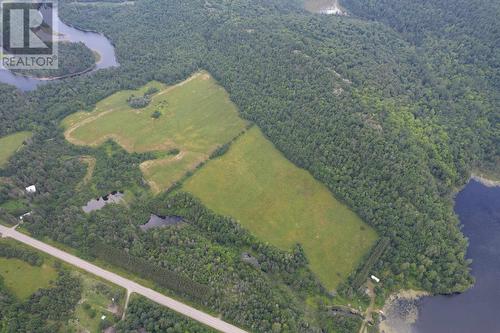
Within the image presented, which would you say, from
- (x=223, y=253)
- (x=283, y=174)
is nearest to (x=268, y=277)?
(x=223, y=253)

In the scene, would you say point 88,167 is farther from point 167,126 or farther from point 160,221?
point 160,221

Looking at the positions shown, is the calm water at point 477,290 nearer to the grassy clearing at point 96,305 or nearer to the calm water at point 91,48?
the grassy clearing at point 96,305

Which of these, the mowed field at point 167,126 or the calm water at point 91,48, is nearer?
the mowed field at point 167,126

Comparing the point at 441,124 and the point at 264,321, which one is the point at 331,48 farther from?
the point at 264,321

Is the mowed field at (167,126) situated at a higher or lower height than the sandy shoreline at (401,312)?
higher

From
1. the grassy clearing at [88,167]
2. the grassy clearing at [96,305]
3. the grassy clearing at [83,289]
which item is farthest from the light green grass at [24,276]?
the grassy clearing at [88,167]

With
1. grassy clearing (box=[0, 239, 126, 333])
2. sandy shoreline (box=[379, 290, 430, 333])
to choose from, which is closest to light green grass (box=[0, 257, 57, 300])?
grassy clearing (box=[0, 239, 126, 333])

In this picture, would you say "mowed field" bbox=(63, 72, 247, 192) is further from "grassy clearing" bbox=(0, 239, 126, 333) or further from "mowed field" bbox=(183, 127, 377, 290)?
"grassy clearing" bbox=(0, 239, 126, 333)

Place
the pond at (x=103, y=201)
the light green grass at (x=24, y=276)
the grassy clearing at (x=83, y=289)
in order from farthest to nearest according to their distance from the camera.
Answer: the pond at (x=103, y=201) < the light green grass at (x=24, y=276) < the grassy clearing at (x=83, y=289)
